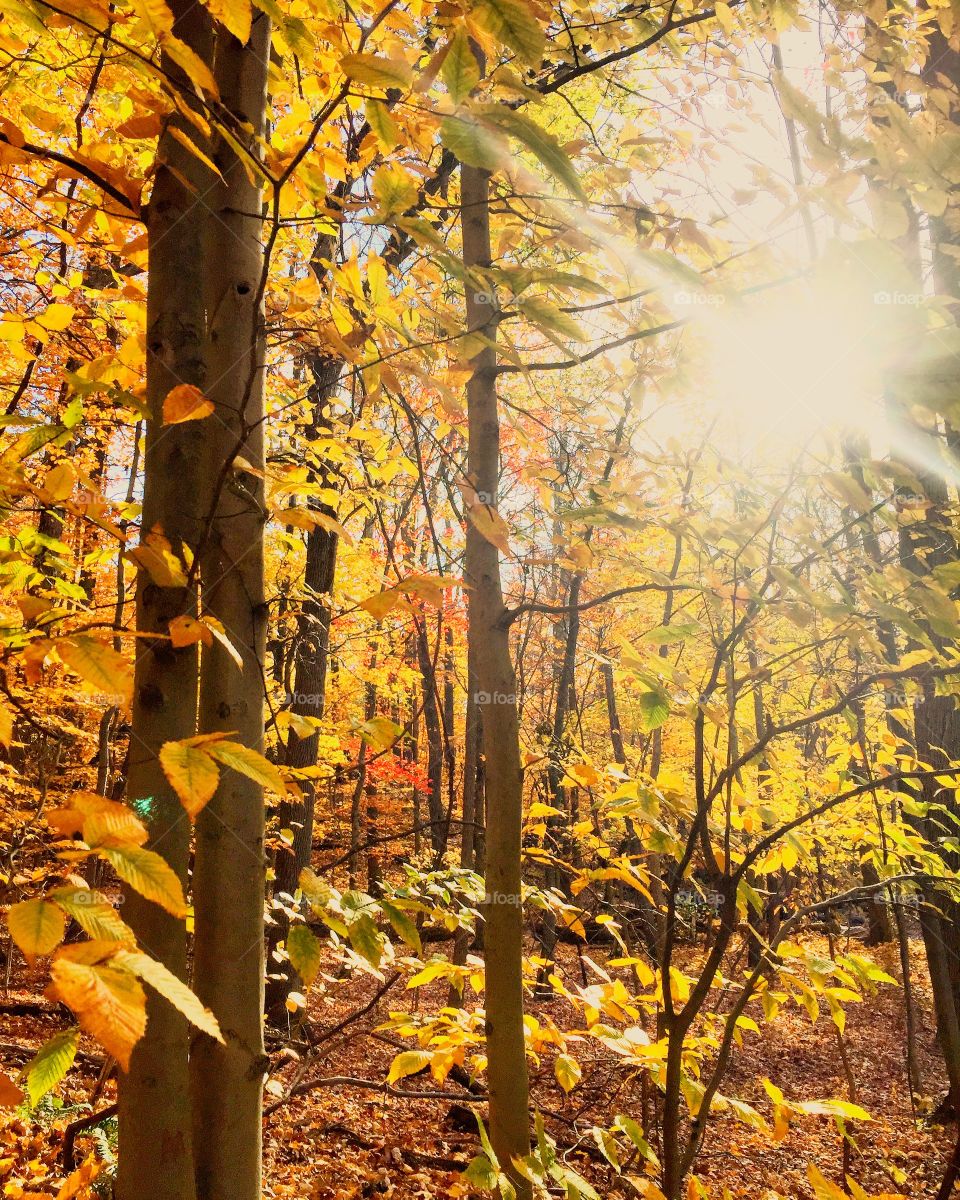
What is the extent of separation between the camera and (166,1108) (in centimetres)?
118

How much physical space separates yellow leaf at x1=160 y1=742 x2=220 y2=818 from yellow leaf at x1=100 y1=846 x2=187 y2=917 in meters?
0.06

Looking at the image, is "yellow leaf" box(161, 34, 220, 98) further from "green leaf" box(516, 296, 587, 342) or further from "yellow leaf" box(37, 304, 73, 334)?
"yellow leaf" box(37, 304, 73, 334)

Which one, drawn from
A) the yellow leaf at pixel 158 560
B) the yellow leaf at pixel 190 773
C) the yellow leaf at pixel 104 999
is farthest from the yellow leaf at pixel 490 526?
the yellow leaf at pixel 104 999

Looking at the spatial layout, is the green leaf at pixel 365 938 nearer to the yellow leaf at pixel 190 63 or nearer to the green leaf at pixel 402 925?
the green leaf at pixel 402 925

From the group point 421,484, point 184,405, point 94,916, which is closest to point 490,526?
point 421,484

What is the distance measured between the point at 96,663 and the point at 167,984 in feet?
1.41

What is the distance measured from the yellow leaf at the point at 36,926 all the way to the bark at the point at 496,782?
1.16 meters

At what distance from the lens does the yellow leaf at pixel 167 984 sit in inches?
24.6

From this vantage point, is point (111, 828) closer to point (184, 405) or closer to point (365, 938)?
point (184, 405)

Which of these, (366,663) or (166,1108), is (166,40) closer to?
(166,1108)

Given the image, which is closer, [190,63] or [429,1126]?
[190,63]

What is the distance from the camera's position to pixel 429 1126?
15.9 feet

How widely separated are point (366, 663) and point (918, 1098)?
367 inches

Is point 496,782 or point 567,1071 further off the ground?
point 496,782
